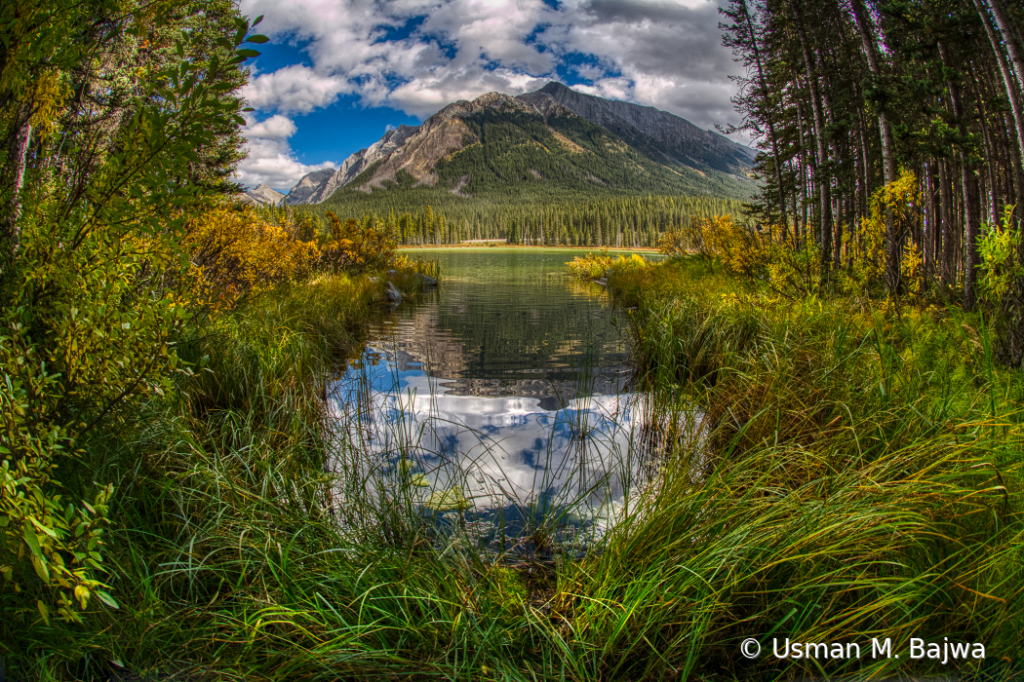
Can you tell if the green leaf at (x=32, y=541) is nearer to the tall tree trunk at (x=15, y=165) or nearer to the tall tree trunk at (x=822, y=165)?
the tall tree trunk at (x=15, y=165)

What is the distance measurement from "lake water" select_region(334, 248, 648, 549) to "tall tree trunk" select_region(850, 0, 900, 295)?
3.98 meters

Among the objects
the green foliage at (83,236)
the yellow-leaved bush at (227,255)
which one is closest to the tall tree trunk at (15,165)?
the green foliage at (83,236)

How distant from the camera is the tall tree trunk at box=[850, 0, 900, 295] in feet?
23.4

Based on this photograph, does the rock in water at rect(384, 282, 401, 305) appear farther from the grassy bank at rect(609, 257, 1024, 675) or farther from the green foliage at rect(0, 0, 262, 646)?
the green foliage at rect(0, 0, 262, 646)

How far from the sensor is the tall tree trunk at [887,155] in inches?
281

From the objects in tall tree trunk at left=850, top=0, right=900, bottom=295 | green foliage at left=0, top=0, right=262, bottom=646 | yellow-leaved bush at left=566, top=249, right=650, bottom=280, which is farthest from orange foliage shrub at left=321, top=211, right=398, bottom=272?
green foliage at left=0, top=0, right=262, bottom=646

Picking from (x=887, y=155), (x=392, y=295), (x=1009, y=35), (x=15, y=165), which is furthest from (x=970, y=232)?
(x=392, y=295)

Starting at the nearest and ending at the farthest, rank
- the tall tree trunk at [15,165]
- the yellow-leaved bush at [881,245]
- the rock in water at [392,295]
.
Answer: the tall tree trunk at [15,165]
the yellow-leaved bush at [881,245]
the rock in water at [392,295]

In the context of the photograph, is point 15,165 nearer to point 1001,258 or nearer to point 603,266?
point 1001,258

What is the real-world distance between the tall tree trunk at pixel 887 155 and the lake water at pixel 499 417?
398 cm

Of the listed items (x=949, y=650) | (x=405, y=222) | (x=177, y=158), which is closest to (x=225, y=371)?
(x=177, y=158)

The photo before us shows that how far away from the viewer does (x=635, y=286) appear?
59.9 ft

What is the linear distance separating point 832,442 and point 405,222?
4290 inches

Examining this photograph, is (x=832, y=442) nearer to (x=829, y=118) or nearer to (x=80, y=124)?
(x=80, y=124)
